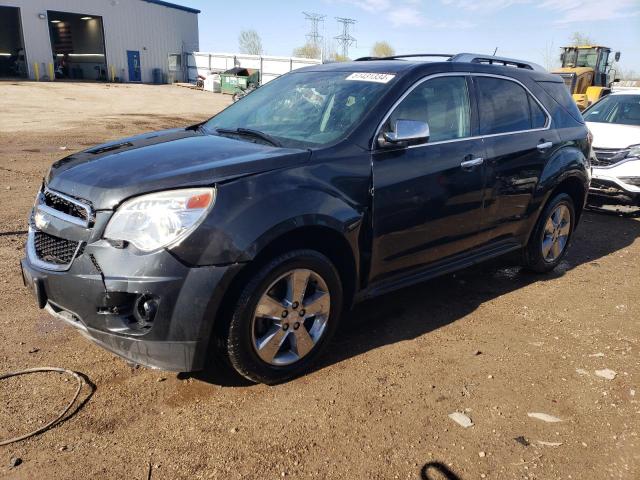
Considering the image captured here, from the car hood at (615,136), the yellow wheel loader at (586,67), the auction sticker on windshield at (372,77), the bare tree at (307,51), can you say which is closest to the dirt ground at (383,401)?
the auction sticker on windshield at (372,77)

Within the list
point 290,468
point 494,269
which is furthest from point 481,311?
point 290,468

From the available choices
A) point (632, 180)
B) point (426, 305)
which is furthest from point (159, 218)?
point (632, 180)

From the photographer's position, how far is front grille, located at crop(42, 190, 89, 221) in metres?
2.75

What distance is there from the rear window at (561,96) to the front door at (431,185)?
1.37 m

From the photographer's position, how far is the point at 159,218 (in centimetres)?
260

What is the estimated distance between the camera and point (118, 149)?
11.1ft

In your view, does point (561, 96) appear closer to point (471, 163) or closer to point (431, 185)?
point (471, 163)

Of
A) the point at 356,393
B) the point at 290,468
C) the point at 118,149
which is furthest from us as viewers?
the point at 118,149

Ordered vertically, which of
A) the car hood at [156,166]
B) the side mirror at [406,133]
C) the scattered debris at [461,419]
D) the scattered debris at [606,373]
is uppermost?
the side mirror at [406,133]

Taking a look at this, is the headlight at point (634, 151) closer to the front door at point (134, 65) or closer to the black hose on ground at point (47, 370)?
the black hose on ground at point (47, 370)

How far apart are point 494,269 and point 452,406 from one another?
267 centimetres

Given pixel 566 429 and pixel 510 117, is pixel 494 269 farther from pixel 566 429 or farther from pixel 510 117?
pixel 566 429

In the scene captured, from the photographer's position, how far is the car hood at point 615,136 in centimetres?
751

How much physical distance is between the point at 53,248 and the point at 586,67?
23186 mm
